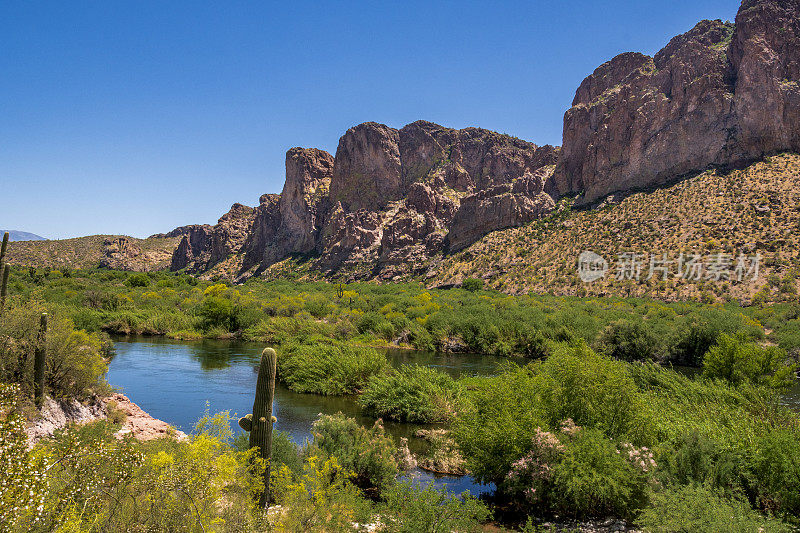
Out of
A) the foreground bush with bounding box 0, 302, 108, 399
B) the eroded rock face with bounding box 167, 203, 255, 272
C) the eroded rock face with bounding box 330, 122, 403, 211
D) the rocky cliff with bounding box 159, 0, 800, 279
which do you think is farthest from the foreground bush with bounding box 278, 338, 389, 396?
the eroded rock face with bounding box 167, 203, 255, 272

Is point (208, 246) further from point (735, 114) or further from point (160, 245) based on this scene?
point (735, 114)

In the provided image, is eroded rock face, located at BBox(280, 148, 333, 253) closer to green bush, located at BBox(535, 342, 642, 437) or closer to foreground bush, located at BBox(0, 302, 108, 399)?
foreground bush, located at BBox(0, 302, 108, 399)

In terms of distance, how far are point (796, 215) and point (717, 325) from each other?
3431 cm

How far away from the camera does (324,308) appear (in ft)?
172

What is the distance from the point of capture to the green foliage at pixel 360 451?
1203cm

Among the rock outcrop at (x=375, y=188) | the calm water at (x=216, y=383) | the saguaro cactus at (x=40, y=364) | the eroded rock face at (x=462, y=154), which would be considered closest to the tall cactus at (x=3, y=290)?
the saguaro cactus at (x=40, y=364)

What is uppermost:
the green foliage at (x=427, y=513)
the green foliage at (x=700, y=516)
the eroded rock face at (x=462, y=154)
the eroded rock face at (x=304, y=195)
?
the eroded rock face at (x=462, y=154)

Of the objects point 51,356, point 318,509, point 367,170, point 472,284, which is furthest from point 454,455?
point 367,170

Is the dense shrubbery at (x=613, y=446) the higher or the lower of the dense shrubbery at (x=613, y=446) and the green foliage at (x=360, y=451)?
the higher

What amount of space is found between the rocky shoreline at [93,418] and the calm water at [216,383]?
145 centimetres

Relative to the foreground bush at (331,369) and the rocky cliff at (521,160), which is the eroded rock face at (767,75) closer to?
the rocky cliff at (521,160)

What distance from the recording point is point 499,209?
94750mm

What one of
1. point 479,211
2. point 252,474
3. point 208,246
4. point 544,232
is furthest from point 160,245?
point 252,474

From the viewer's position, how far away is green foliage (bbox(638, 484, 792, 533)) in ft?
24.5
